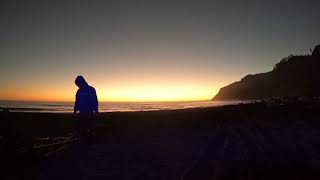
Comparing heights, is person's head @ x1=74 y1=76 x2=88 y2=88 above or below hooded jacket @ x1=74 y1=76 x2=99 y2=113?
above

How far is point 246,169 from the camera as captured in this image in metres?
6.94

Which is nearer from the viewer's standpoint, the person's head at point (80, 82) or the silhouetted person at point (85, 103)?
the person's head at point (80, 82)

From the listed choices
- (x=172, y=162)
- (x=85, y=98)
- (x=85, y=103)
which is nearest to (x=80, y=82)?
(x=85, y=98)

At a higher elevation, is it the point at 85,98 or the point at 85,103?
the point at 85,98

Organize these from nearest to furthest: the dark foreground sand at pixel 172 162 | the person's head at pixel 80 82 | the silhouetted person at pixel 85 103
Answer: the dark foreground sand at pixel 172 162 → the person's head at pixel 80 82 → the silhouetted person at pixel 85 103

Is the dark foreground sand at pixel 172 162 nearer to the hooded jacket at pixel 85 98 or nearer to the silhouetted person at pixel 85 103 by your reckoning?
the silhouetted person at pixel 85 103

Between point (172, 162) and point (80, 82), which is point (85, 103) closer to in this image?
point (80, 82)

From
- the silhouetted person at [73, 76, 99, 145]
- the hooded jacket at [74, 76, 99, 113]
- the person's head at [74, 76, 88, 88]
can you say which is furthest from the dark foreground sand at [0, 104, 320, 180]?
the person's head at [74, 76, 88, 88]

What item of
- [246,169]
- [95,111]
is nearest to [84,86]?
[95,111]

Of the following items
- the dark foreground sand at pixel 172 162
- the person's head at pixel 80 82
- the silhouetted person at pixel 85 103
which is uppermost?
the person's head at pixel 80 82

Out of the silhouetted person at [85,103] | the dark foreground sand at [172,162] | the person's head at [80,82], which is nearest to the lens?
the dark foreground sand at [172,162]

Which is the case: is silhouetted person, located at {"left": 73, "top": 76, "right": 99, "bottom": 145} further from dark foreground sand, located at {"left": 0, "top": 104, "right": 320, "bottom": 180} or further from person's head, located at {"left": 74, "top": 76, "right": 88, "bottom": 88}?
dark foreground sand, located at {"left": 0, "top": 104, "right": 320, "bottom": 180}

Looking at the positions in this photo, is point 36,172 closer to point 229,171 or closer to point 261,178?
point 229,171

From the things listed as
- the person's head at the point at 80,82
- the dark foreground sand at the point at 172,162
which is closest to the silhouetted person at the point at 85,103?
the person's head at the point at 80,82
